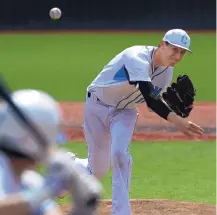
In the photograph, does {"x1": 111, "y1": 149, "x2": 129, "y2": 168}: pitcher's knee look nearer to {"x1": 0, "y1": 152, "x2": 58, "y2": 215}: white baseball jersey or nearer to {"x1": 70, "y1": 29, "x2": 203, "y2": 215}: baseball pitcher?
{"x1": 70, "y1": 29, "x2": 203, "y2": 215}: baseball pitcher

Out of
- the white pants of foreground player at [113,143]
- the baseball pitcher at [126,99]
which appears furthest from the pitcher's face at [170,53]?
the white pants of foreground player at [113,143]

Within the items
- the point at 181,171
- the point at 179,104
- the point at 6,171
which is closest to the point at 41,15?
the point at 181,171

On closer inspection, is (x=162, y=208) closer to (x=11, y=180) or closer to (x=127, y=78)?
(x=127, y=78)

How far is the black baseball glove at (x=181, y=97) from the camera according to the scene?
6.21 metres

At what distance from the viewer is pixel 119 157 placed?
6.00 meters

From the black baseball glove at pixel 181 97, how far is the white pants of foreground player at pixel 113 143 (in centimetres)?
35

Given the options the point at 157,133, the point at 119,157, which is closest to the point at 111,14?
the point at 157,133

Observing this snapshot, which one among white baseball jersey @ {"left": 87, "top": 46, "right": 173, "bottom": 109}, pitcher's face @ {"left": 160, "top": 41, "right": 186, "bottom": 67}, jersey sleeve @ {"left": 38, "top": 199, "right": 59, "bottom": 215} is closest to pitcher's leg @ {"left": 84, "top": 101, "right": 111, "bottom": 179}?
white baseball jersey @ {"left": 87, "top": 46, "right": 173, "bottom": 109}

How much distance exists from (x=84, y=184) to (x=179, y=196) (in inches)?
229

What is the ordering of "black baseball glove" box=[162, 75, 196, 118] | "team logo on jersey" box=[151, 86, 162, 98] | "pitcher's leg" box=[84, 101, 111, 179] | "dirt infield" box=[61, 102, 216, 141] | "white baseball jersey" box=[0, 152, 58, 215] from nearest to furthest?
"white baseball jersey" box=[0, 152, 58, 215], "team logo on jersey" box=[151, 86, 162, 98], "black baseball glove" box=[162, 75, 196, 118], "pitcher's leg" box=[84, 101, 111, 179], "dirt infield" box=[61, 102, 216, 141]

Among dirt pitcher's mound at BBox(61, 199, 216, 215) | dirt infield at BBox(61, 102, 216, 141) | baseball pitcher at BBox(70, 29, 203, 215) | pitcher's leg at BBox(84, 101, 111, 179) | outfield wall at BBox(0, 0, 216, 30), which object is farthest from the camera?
outfield wall at BBox(0, 0, 216, 30)

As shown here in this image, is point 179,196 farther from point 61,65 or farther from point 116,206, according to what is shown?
point 61,65

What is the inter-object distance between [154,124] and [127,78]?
6.59 meters

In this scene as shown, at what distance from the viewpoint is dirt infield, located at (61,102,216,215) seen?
7.02 m
